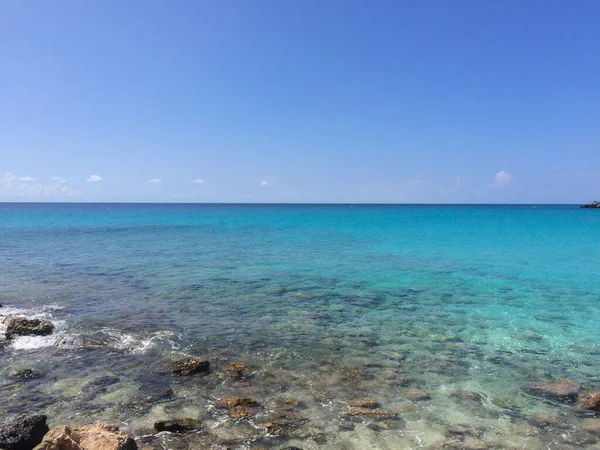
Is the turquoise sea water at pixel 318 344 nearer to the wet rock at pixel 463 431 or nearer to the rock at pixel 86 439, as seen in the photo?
the wet rock at pixel 463 431

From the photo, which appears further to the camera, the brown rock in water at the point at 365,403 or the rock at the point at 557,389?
the rock at the point at 557,389

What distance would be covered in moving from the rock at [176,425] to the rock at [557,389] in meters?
7.38

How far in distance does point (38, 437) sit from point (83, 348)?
519cm

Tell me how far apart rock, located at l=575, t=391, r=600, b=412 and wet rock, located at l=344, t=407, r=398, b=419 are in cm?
393

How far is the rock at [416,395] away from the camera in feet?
28.3

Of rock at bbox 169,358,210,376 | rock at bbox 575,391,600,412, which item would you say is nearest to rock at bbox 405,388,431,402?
rock at bbox 575,391,600,412

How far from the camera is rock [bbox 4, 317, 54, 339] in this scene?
11938 millimetres

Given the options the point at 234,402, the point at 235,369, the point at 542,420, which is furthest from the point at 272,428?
the point at 542,420

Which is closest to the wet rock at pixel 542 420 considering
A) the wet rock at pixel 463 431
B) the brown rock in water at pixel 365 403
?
the wet rock at pixel 463 431

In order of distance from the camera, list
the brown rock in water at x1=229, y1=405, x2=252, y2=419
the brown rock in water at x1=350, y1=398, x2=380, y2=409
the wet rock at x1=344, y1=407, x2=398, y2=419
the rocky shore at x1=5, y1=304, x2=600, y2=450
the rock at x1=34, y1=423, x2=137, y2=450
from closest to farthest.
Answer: the rock at x1=34, y1=423, x2=137, y2=450, the rocky shore at x1=5, y1=304, x2=600, y2=450, the brown rock in water at x1=229, y1=405, x2=252, y2=419, the wet rock at x1=344, y1=407, x2=398, y2=419, the brown rock in water at x1=350, y1=398, x2=380, y2=409

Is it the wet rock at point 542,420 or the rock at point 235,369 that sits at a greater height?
the rock at point 235,369

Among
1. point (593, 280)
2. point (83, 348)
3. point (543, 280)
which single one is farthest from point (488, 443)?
point (593, 280)

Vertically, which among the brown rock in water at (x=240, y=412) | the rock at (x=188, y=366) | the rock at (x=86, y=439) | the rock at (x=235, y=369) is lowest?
the brown rock in water at (x=240, y=412)

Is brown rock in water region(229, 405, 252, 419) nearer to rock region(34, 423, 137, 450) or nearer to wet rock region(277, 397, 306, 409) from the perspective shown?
wet rock region(277, 397, 306, 409)
